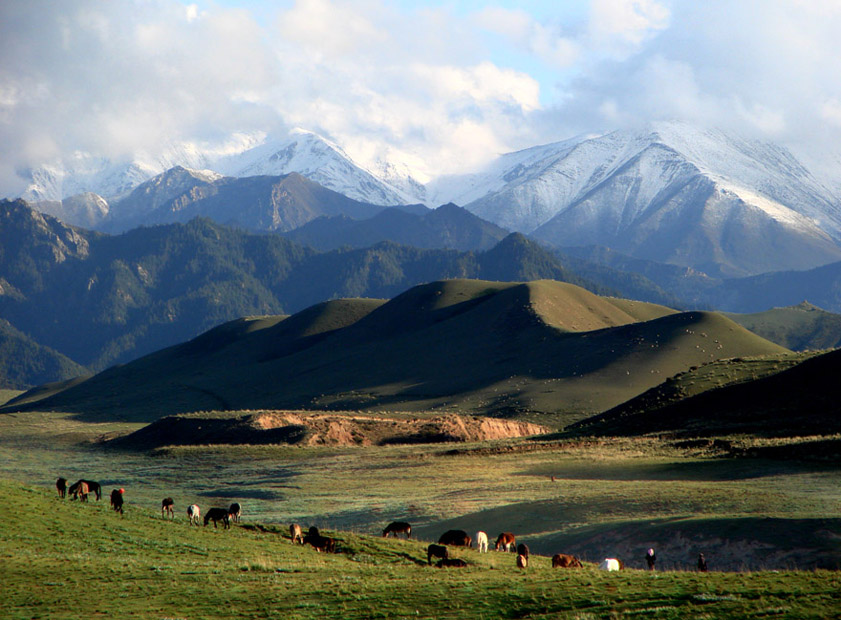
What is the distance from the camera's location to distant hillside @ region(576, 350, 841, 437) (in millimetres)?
77562

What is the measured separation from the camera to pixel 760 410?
83.6 metres

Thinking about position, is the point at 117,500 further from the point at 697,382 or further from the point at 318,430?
the point at 697,382

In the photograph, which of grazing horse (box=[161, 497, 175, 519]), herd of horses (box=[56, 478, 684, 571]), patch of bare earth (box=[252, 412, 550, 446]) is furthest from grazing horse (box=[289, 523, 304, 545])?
patch of bare earth (box=[252, 412, 550, 446])

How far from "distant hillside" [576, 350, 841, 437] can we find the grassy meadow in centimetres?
982

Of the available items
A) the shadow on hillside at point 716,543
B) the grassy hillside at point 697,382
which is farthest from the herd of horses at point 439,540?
the grassy hillside at point 697,382

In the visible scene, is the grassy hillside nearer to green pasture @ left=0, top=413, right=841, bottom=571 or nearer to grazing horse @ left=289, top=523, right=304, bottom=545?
green pasture @ left=0, top=413, right=841, bottom=571

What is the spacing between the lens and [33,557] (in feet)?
106

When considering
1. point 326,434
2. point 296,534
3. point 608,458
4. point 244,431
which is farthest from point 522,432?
point 296,534

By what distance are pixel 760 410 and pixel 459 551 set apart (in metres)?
55.2

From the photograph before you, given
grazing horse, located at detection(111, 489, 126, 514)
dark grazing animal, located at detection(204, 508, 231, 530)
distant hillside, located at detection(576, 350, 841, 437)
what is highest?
distant hillside, located at detection(576, 350, 841, 437)

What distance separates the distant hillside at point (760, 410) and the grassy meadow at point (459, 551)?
32.2 feet

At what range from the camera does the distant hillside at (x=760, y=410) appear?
77.6m

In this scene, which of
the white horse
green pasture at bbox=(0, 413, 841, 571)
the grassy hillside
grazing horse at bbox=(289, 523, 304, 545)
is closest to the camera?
green pasture at bbox=(0, 413, 841, 571)

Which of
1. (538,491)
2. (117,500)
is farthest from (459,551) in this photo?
(538,491)
